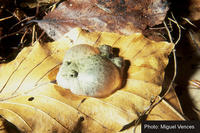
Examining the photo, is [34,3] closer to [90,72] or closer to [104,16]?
[104,16]

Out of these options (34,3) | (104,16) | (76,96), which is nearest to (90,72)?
(76,96)

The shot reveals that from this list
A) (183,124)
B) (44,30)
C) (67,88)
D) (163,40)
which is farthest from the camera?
(44,30)

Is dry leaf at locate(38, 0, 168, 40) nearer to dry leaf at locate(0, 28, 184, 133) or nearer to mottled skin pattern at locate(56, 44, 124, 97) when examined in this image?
dry leaf at locate(0, 28, 184, 133)

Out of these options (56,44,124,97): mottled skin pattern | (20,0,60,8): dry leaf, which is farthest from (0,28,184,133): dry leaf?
(20,0,60,8): dry leaf

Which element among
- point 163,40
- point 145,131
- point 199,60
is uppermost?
point 163,40

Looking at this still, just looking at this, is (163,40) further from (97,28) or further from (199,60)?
(97,28)

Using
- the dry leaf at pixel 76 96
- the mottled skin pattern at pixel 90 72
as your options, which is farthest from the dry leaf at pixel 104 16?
the mottled skin pattern at pixel 90 72

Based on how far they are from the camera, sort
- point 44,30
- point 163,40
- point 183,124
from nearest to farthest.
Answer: point 183,124, point 163,40, point 44,30

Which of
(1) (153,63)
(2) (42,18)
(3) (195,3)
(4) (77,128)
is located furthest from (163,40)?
(2) (42,18)
